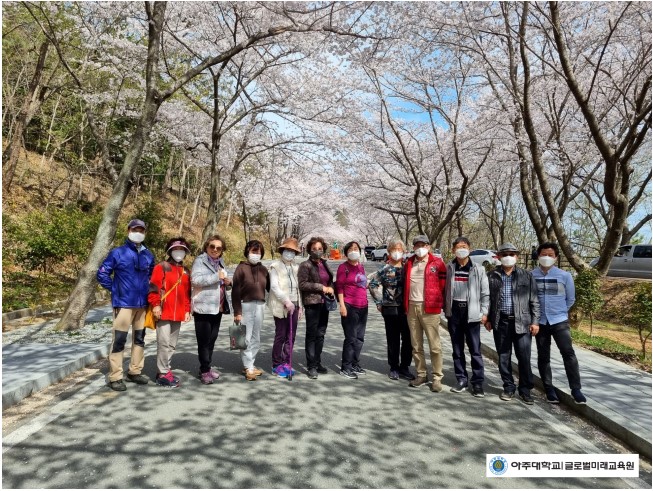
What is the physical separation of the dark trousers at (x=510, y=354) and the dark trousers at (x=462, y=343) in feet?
0.75

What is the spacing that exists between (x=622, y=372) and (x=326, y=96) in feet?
40.0

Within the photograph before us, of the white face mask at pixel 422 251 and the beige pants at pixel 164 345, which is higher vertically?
the white face mask at pixel 422 251

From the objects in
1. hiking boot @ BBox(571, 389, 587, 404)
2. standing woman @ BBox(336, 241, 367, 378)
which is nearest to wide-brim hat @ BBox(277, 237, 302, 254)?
standing woman @ BBox(336, 241, 367, 378)

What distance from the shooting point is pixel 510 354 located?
483 cm

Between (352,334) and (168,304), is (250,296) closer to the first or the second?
(168,304)

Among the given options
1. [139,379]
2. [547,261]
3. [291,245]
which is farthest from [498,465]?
[139,379]

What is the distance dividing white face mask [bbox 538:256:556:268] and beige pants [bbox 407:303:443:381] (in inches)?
52.7

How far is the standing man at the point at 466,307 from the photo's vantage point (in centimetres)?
491

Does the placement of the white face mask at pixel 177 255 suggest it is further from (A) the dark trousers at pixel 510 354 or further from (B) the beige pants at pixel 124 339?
(A) the dark trousers at pixel 510 354

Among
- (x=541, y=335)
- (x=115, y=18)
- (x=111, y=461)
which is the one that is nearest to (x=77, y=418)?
(x=111, y=461)

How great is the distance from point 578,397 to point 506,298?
121 cm

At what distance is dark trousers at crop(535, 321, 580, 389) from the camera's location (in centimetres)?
449

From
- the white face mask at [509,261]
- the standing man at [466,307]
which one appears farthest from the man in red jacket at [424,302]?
the white face mask at [509,261]

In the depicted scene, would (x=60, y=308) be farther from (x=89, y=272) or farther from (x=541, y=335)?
(x=541, y=335)
